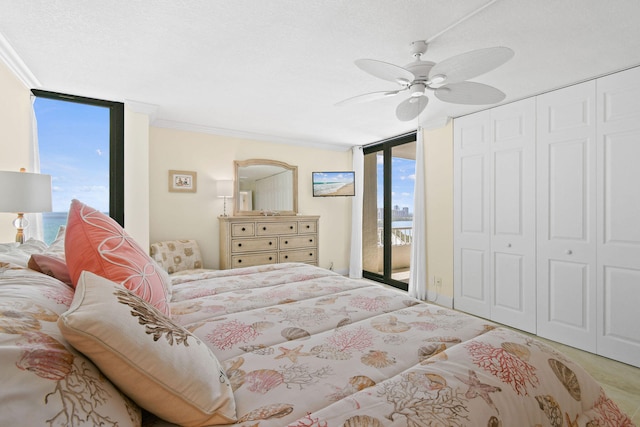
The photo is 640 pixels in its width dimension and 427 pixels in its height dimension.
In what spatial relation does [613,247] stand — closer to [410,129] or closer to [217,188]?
[410,129]

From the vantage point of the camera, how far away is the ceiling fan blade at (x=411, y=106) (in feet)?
7.36

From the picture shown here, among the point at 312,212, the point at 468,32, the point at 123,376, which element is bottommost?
the point at 123,376

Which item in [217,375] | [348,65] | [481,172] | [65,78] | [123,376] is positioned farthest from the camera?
[481,172]

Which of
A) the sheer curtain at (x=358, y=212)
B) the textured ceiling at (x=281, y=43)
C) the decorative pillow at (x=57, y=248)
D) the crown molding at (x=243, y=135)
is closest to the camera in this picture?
the decorative pillow at (x=57, y=248)

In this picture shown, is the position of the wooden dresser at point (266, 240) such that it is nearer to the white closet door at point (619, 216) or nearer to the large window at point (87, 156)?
the large window at point (87, 156)

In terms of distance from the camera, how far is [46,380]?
58 cm

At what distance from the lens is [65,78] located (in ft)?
9.15

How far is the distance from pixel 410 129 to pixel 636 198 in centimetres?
262

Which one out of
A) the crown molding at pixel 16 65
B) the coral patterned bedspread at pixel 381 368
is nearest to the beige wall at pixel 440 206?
the coral patterned bedspread at pixel 381 368

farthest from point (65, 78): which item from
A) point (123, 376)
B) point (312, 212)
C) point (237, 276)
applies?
point (312, 212)

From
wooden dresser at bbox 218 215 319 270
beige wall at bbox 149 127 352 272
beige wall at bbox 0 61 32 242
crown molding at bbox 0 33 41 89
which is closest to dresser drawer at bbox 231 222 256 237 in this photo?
wooden dresser at bbox 218 215 319 270

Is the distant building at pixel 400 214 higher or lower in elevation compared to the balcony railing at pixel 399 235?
higher

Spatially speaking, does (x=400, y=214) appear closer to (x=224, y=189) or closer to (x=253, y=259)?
(x=253, y=259)

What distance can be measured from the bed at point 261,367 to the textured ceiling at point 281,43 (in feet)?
4.74
